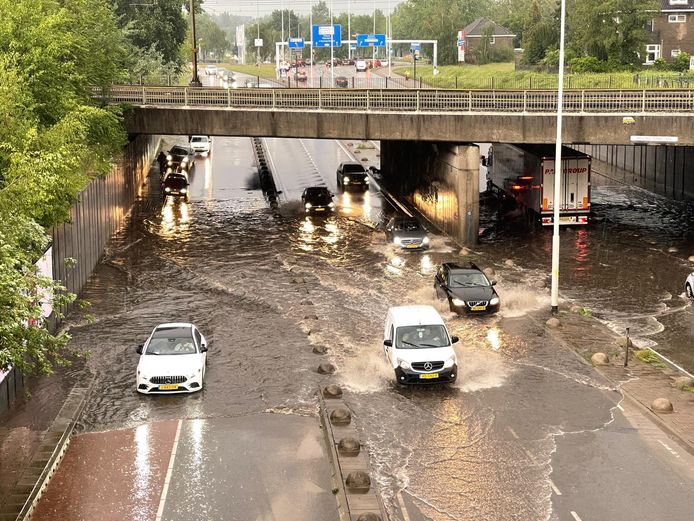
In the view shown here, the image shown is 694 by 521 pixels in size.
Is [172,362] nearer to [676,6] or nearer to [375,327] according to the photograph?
[375,327]

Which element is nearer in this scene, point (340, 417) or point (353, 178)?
point (340, 417)

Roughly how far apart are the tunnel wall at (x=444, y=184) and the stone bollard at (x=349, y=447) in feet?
85.3

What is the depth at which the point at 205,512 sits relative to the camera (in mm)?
19719

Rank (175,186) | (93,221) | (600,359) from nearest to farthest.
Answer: (600,359) < (93,221) < (175,186)

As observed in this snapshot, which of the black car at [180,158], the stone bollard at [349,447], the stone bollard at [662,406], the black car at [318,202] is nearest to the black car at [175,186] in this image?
the black car at [318,202]

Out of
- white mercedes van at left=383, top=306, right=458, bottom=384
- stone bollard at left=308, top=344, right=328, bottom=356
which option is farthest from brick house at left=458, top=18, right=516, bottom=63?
white mercedes van at left=383, top=306, right=458, bottom=384

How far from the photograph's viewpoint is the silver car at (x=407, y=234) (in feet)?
151

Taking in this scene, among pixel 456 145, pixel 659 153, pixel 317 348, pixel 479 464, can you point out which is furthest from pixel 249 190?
pixel 479 464

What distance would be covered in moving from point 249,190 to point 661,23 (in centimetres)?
5208

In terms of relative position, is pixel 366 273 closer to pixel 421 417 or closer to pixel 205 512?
pixel 421 417

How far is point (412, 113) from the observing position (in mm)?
48781

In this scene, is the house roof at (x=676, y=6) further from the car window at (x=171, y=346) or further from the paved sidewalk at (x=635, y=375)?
the car window at (x=171, y=346)

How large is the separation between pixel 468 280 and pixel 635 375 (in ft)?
29.2

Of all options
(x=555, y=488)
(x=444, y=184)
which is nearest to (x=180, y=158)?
(x=444, y=184)
